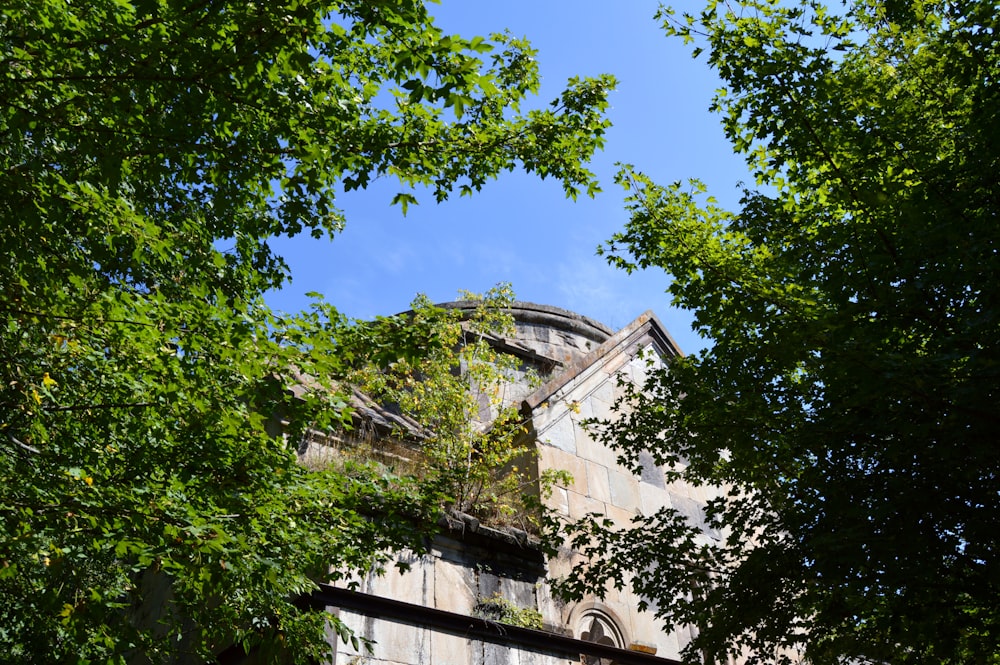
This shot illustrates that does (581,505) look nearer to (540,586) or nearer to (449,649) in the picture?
(540,586)

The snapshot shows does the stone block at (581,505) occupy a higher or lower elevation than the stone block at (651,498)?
lower

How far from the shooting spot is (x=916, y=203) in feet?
19.6

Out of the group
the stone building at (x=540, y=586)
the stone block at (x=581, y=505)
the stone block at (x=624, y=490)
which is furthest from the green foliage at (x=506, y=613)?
the stone block at (x=624, y=490)

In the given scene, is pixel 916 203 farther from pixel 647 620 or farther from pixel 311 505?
pixel 647 620

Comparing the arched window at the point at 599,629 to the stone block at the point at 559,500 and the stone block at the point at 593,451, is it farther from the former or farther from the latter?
the stone block at the point at 593,451

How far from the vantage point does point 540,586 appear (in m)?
8.73

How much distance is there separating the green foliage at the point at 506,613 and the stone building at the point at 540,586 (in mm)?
19

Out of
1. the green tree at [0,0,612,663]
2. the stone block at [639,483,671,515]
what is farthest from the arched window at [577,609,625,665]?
the green tree at [0,0,612,663]

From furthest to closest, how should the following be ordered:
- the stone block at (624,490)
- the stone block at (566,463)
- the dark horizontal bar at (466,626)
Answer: the stone block at (624,490) → the stone block at (566,463) → the dark horizontal bar at (466,626)

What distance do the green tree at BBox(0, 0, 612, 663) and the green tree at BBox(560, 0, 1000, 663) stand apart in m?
1.88

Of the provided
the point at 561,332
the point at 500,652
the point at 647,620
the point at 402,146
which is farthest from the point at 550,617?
the point at 561,332

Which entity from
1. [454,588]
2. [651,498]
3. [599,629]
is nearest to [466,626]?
[454,588]

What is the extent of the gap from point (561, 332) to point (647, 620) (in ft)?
30.1

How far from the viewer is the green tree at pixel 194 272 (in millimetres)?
4844
